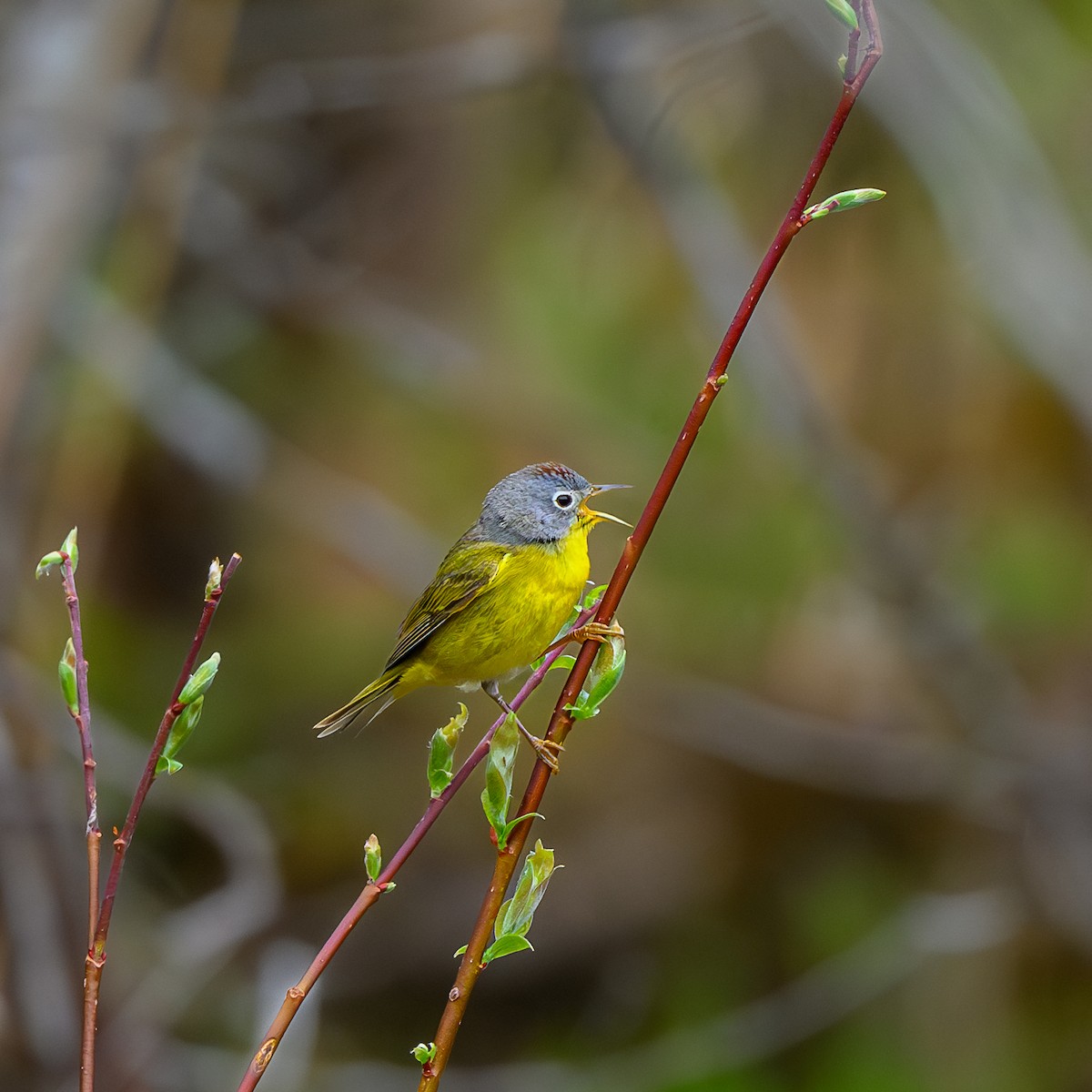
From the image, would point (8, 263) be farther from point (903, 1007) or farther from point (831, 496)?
point (903, 1007)

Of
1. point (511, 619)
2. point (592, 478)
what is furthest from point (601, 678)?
point (592, 478)

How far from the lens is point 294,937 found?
7.38m

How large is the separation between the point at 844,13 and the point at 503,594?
6.76ft

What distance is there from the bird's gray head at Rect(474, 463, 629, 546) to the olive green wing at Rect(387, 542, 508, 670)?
7 centimetres

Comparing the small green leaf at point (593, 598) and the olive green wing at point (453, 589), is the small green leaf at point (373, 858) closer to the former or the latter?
the small green leaf at point (593, 598)

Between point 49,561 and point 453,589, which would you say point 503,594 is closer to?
point 453,589

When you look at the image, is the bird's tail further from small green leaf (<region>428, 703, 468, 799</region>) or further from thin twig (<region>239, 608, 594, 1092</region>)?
thin twig (<region>239, 608, 594, 1092</region>)

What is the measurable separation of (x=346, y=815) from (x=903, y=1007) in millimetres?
3241

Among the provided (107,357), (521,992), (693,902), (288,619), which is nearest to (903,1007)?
(693,902)

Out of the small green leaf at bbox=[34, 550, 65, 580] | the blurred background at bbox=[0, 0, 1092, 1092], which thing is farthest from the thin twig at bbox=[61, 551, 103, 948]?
the blurred background at bbox=[0, 0, 1092, 1092]

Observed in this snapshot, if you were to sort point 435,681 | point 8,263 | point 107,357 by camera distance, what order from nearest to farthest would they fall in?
point 435,681
point 8,263
point 107,357

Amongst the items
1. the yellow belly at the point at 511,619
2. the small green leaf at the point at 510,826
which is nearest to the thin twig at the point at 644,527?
the small green leaf at the point at 510,826

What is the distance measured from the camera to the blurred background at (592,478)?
5867 mm

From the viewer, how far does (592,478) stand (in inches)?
309
